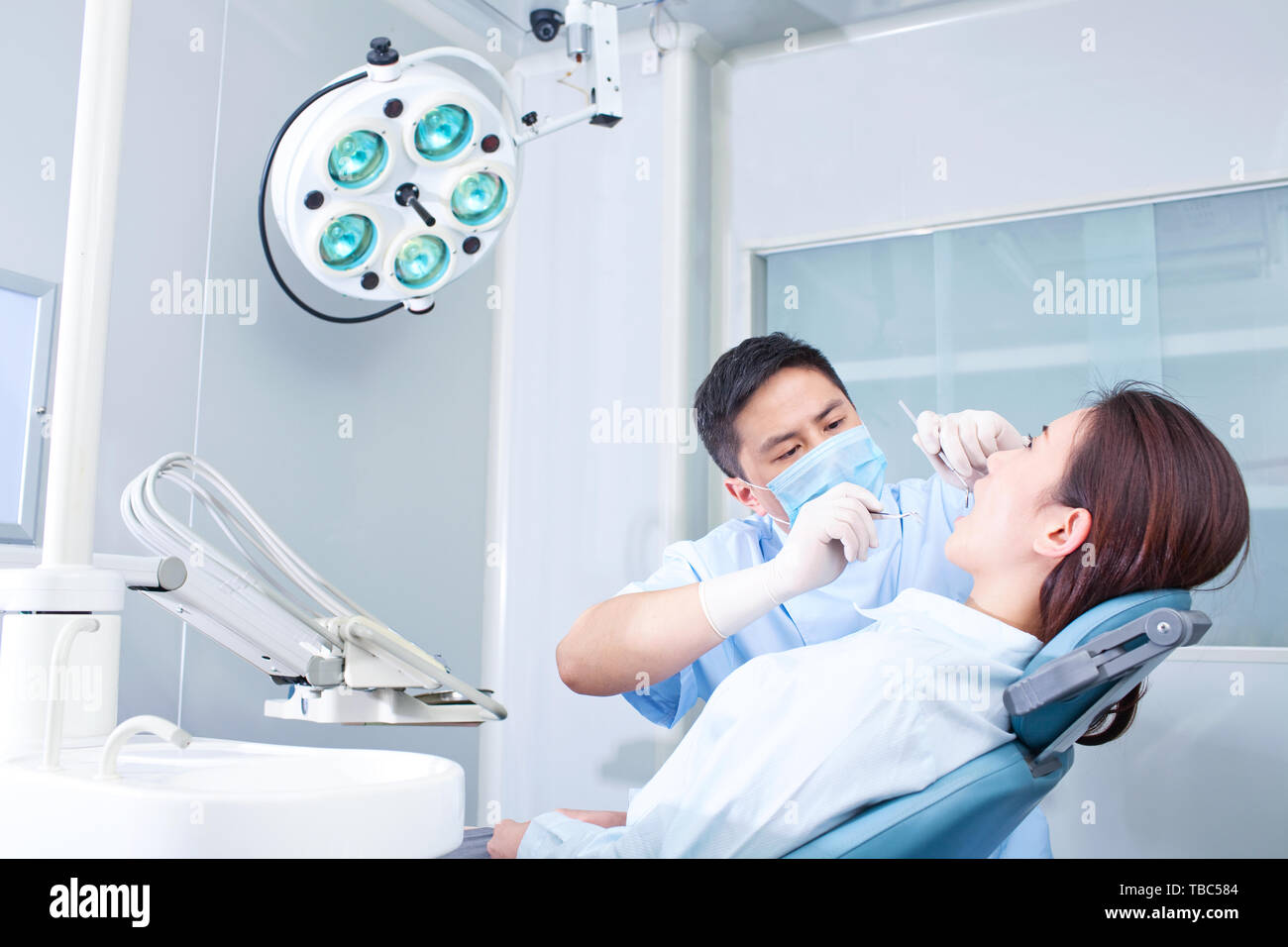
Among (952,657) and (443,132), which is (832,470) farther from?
(443,132)

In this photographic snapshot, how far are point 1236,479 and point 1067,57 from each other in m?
1.40

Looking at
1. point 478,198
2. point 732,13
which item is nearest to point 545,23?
point 732,13

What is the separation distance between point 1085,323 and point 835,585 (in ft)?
2.90

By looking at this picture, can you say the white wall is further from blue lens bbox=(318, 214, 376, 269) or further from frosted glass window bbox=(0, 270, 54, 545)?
frosted glass window bbox=(0, 270, 54, 545)

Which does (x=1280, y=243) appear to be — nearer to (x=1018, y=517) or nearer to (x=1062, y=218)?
(x=1062, y=218)

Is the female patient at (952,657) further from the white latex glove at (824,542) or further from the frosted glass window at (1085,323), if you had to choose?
the frosted glass window at (1085,323)

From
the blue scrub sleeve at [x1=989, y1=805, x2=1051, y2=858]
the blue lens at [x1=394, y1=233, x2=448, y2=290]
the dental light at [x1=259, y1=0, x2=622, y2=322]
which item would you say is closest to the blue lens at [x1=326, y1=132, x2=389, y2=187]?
the dental light at [x1=259, y1=0, x2=622, y2=322]

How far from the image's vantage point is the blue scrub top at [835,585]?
1747mm

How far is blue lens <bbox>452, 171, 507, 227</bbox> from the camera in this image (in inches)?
65.5

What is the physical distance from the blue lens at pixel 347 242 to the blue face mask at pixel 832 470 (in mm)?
786

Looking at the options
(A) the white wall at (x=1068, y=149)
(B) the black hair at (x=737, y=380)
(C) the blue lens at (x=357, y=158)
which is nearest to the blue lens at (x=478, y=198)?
(C) the blue lens at (x=357, y=158)

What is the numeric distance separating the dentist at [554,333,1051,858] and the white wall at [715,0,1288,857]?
0.52 metres

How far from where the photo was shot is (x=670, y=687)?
1755 mm

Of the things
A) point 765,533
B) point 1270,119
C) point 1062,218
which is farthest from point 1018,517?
point 1270,119
